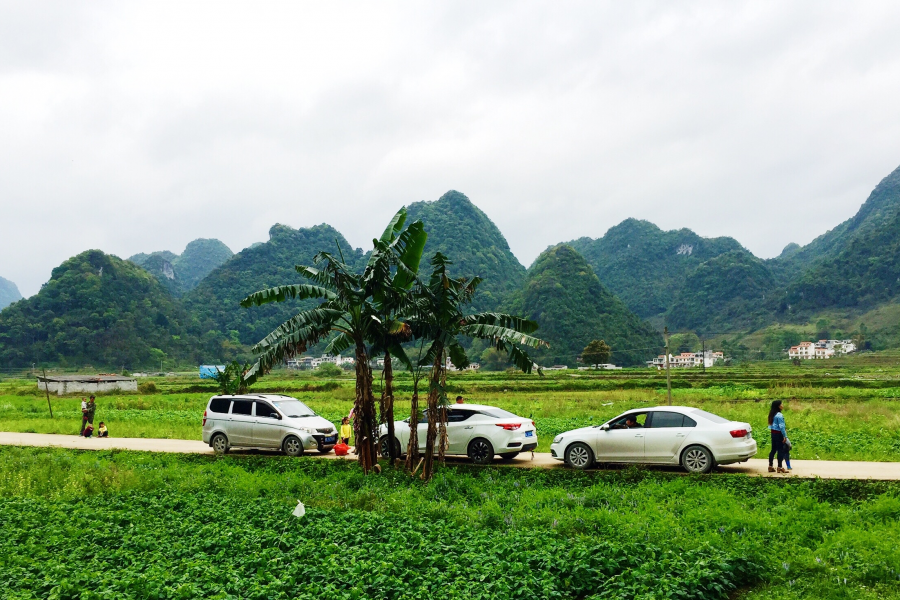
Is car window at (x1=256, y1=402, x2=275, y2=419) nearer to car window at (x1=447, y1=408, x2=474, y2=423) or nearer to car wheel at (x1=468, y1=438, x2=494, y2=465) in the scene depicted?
car window at (x1=447, y1=408, x2=474, y2=423)

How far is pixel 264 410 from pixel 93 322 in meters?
108

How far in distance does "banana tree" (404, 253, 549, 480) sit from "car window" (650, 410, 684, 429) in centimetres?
307

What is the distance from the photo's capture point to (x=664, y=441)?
14.4 meters

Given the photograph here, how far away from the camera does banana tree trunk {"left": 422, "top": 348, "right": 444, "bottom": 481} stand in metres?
14.3

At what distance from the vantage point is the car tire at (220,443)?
64.1ft

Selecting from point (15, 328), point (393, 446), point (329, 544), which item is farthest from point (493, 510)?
point (15, 328)

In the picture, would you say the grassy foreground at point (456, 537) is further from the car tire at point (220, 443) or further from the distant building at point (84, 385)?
the distant building at point (84, 385)

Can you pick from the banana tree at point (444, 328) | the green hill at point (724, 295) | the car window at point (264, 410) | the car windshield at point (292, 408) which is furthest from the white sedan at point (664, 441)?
the green hill at point (724, 295)

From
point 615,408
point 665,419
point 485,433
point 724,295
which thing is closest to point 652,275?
point 724,295

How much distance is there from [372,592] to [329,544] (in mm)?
1813

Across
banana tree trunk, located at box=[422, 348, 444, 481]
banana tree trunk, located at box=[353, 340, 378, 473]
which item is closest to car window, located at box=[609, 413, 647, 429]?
banana tree trunk, located at box=[422, 348, 444, 481]

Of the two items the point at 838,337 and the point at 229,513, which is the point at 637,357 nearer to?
the point at 838,337

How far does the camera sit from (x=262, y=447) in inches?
757

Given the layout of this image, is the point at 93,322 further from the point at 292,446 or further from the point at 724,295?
the point at 724,295
